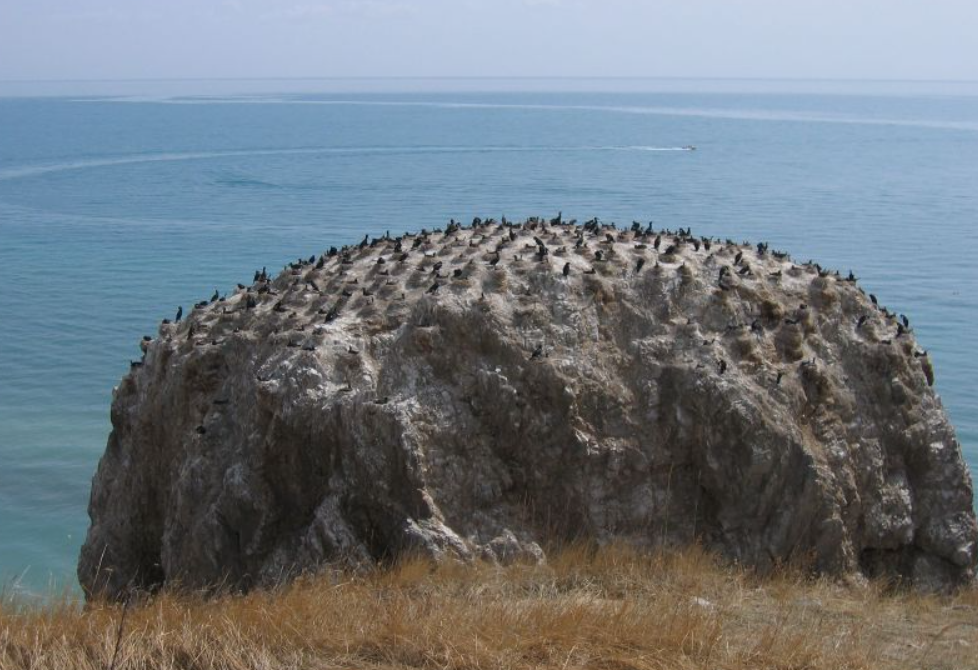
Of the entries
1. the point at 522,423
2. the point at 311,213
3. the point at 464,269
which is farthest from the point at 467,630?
the point at 311,213

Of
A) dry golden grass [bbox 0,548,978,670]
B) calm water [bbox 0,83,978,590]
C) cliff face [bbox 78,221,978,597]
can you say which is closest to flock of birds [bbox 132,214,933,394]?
cliff face [bbox 78,221,978,597]

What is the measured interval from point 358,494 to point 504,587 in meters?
1.56

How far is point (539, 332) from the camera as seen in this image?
437 inches

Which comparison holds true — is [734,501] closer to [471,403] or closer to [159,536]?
[471,403]

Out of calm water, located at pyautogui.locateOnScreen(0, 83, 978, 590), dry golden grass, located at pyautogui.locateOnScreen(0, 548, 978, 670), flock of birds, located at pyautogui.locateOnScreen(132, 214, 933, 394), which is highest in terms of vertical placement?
flock of birds, located at pyautogui.locateOnScreen(132, 214, 933, 394)

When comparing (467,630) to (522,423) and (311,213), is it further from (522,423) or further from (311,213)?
(311,213)

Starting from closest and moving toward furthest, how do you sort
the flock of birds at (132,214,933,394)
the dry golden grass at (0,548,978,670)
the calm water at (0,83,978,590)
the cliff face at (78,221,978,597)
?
the dry golden grass at (0,548,978,670), the cliff face at (78,221,978,597), the flock of birds at (132,214,933,394), the calm water at (0,83,978,590)

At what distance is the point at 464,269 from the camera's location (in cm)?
1159

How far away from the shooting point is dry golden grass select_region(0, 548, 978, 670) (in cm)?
761

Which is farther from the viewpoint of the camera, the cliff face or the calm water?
the calm water

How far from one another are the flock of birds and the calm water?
340 centimetres

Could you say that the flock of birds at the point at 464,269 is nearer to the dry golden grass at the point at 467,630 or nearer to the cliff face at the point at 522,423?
the cliff face at the point at 522,423

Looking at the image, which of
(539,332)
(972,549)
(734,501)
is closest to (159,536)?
(539,332)

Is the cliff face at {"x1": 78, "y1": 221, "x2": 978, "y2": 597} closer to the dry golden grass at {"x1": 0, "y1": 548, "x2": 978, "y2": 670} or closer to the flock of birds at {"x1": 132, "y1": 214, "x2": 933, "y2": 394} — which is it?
the flock of birds at {"x1": 132, "y1": 214, "x2": 933, "y2": 394}
